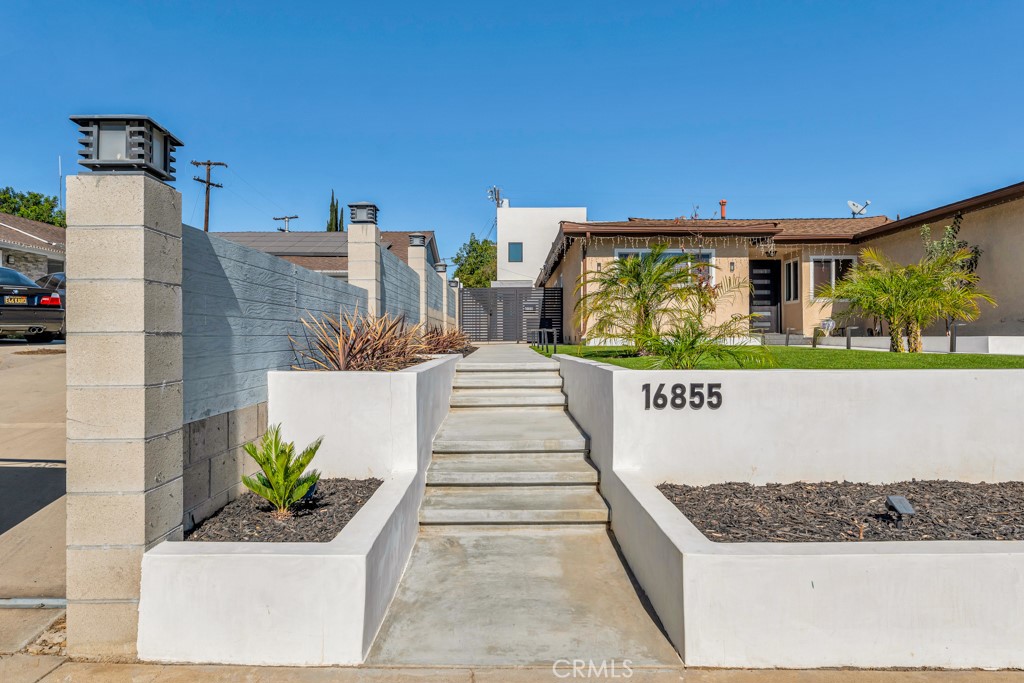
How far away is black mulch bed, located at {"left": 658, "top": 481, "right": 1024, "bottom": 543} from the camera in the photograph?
11.9ft

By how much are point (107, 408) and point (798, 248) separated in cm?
1709

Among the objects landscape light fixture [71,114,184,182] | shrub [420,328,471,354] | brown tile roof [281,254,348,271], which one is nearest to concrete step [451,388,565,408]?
shrub [420,328,471,354]

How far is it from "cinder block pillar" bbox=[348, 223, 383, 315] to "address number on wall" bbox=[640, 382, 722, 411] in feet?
15.6

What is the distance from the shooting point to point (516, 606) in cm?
362

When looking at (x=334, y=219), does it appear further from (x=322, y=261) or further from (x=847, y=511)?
(x=847, y=511)

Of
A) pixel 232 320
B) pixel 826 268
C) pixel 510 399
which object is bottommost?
pixel 510 399

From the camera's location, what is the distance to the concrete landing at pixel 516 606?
3.13m

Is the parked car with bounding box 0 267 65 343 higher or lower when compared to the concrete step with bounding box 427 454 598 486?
higher

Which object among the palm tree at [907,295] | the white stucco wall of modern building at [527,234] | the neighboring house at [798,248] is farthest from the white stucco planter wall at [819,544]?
the white stucco wall of modern building at [527,234]

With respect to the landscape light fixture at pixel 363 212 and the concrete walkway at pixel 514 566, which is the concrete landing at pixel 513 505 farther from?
the landscape light fixture at pixel 363 212

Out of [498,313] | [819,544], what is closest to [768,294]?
[498,313]

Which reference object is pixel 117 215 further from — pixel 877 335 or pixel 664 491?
pixel 877 335

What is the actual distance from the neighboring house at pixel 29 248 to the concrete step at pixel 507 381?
63.0 feet

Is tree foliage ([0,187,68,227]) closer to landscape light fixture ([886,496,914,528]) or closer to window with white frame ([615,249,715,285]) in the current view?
window with white frame ([615,249,715,285])
